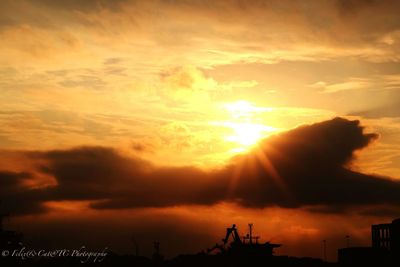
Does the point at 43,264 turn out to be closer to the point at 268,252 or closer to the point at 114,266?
the point at 114,266

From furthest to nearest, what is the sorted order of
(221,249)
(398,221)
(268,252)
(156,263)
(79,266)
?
(79,266) → (156,263) → (221,249) → (268,252) → (398,221)

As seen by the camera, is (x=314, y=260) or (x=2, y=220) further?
(x=2, y=220)

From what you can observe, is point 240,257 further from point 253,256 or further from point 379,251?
point 379,251

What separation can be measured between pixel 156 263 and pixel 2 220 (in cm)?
3107

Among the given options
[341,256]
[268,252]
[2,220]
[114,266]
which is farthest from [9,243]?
[341,256]

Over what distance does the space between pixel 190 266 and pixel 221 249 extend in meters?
5.82

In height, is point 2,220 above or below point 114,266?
above

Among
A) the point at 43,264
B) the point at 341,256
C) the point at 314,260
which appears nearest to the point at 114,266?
the point at 43,264

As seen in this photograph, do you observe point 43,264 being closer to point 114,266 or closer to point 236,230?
point 114,266

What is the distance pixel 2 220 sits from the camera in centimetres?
9938

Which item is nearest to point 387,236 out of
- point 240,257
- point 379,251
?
point 379,251

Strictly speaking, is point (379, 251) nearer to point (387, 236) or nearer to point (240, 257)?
point (387, 236)

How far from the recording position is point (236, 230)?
3078 inches

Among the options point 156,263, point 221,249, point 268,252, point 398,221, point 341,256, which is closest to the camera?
point 398,221
